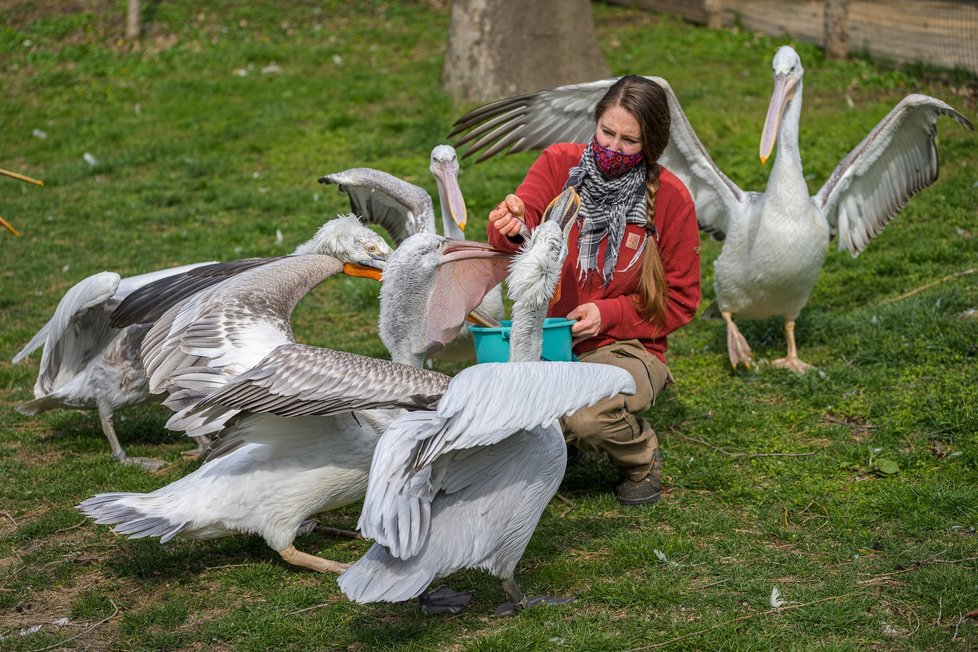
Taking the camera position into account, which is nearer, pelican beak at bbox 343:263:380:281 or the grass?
the grass

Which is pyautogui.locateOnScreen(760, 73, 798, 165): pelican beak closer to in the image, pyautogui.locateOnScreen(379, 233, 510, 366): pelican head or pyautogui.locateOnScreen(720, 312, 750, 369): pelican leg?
pyautogui.locateOnScreen(720, 312, 750, 369): pelican leg

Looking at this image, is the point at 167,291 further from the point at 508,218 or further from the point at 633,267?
the point at 633,267

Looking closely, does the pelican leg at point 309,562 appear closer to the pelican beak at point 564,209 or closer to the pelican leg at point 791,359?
the pelican beak at point 564,209

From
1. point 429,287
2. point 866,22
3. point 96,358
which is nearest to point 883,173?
point 429,287

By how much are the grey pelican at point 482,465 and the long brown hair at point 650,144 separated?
2.21ft

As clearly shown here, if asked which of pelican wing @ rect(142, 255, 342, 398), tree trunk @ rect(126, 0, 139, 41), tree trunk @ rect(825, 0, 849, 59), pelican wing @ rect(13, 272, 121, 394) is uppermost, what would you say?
tree trunk @ rect(126, 0, 139, 41)

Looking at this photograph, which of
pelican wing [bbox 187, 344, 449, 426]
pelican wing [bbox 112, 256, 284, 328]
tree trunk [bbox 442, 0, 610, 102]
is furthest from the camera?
tree trunk [bbox 442, 0, 610, 102]

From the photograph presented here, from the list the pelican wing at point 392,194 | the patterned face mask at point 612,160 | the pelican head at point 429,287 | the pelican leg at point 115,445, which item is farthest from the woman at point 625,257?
the pelican leg at point 115,445

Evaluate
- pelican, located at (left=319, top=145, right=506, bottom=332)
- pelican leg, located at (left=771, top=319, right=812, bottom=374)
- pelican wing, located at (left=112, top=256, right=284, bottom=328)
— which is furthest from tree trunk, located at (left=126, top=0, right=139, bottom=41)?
pelican leg, located at (left=771, top=319, right=812, bottom=374)

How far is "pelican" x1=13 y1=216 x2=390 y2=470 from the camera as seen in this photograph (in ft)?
16.4

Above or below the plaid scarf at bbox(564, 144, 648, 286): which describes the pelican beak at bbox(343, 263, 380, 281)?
below

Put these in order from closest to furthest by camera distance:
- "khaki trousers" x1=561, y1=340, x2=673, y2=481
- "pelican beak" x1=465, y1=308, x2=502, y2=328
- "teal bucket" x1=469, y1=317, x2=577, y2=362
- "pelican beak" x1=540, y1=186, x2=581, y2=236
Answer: "pelican beak" x1=540, y1=186, x2=581, y2=236 < "teal bucket" x1=469, y1=317, x2=577, y2=362 < "khaki trousers" x1=561, y1=340, x2=673, y2=481 < "pelican beak" x1=465, y1=308, x2=502, y2=328

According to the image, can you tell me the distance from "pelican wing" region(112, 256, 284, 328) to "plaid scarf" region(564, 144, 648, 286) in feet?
4.55

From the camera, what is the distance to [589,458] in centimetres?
496
